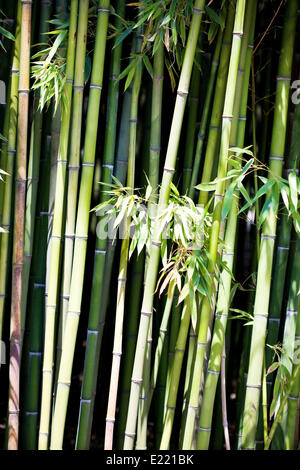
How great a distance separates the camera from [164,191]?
1.77 m

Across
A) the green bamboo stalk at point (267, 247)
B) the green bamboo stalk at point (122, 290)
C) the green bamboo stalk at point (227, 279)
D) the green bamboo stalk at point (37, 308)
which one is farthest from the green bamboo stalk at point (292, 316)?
the green bamboo stalk at point (37, 308)

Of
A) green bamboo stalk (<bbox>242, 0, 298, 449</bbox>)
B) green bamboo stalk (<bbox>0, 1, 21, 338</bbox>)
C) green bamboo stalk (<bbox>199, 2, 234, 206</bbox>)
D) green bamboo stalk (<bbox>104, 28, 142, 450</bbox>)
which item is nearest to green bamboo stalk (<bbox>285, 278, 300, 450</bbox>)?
green bamboo stalk (<bbox>242, 0, 298, 449</bbox>)

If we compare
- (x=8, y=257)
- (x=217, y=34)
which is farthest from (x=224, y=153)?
(x=8, y=257)

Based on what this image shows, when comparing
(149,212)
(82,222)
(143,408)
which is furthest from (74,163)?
(143,408)

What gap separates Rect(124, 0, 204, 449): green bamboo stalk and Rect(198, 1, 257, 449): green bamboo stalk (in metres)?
0.22

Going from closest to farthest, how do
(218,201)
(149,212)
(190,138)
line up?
(218,201) < (149,212) < (190,138)

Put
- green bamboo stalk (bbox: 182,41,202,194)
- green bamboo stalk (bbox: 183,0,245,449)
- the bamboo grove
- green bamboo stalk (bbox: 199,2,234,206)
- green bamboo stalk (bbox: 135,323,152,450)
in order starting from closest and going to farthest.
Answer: green bamboo stalk (bbox: 183,0,245,449) → the bamboo grove → green bamboo stalk (bbox: 199,2,234,206) → green bamboo stalk (bbox: 135,323,152,450) → green bamboo stalk (bbox: 182,41,202,194)

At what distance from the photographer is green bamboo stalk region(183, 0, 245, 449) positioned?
5.54 feet

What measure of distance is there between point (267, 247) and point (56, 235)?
2.44 feet

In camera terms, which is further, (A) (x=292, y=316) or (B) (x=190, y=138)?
(B) (x=190, y=138)

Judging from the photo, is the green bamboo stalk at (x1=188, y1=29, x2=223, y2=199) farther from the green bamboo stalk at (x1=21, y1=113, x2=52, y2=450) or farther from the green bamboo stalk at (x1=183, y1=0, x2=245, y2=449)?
the green bamboo stalk at (x1=21, y1=113, x2=52, y2=450)

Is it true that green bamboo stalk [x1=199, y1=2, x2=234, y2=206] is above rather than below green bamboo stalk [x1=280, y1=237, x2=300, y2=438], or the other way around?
above

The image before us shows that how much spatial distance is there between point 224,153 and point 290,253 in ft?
2.00

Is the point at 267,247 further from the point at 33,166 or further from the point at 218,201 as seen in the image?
the point at 33,166
